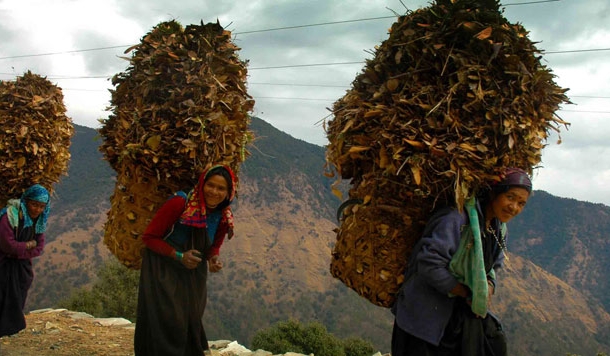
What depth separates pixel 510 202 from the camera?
308 centimetres

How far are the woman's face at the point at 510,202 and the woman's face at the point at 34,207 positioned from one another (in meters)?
4.98

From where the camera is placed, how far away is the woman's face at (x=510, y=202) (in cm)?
306

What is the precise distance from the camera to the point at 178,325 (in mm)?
4242

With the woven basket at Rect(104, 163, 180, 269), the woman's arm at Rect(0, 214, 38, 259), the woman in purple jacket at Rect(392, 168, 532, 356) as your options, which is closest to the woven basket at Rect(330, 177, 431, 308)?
the woman in purple jacket at Rect(392, 168, 532, 356)

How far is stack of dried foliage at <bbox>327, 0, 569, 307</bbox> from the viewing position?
3074mm

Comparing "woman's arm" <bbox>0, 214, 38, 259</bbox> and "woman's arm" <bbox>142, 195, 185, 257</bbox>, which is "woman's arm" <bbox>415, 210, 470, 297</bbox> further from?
"woman's arm" <bbox>0, 214, 38, 259</bbox>

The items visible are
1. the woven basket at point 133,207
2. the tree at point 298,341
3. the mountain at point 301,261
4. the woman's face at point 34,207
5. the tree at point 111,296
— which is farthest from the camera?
the mountain at point 301,261

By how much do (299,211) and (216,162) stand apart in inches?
1710

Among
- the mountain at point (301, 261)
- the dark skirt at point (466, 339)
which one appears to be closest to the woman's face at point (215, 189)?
the dark skirt at point (466, 339)

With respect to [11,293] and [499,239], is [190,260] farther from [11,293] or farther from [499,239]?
[11,293]

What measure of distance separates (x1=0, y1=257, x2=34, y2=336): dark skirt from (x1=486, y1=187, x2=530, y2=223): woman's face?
524 centimetres

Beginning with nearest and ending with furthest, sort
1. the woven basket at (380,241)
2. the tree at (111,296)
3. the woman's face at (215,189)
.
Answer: the woven basket at (380,241) → the woman's face at (215,189) → the tree at (111,296)

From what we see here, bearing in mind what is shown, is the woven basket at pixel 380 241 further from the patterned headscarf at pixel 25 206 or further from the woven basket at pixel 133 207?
the patterned headscarf at pixel 25 206

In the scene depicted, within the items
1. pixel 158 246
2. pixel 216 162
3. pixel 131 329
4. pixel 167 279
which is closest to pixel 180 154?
pixel 216 162
